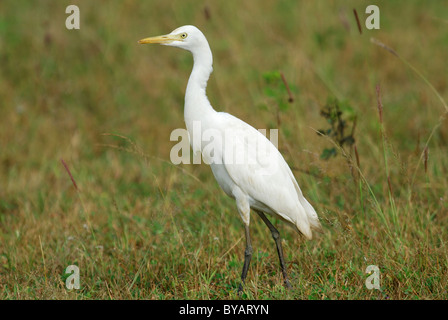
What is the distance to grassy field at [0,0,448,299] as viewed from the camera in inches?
146

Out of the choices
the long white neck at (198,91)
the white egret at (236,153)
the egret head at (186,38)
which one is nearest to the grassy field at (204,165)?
the white egret at (236,153)

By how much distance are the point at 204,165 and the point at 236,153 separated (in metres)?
2.37

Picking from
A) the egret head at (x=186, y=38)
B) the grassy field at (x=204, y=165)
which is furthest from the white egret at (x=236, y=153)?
the grassy field at (x=204, y=165)

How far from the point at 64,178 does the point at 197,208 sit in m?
1.68

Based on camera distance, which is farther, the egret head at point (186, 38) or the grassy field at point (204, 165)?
the grassy field at point (204, 165)

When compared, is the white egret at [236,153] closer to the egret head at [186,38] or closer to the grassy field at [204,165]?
the egret head at [186,38]

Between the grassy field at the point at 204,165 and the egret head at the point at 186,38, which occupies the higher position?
the egret head at the point at 186,38

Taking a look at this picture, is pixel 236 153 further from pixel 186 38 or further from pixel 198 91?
pixel 186 38

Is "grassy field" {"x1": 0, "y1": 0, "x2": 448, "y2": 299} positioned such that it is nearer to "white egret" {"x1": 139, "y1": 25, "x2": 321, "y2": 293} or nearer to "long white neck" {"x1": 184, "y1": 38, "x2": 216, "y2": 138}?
"white egret" {"x1": 139, "y1": 25, "x2": 321, "y2": 293}

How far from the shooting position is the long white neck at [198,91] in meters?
3.54

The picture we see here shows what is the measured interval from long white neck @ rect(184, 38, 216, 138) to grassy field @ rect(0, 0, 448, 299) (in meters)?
0.40

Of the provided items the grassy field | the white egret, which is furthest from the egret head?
the grassy field

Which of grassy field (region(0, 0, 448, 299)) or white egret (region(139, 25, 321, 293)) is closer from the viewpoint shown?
white egret (region(139, 25, 321, 293))

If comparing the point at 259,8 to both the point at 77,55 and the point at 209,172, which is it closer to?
the point at 77,55
